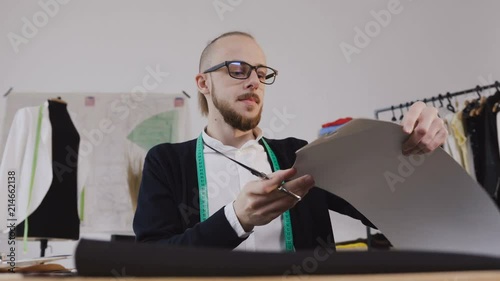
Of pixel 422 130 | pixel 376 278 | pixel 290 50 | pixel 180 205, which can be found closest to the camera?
pixel 376 278

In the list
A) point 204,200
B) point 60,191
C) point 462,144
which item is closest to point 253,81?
point 204,200

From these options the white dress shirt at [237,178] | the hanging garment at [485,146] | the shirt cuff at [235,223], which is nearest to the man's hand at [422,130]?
the shirt cuff at [235,223]

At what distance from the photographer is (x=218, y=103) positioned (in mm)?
1065

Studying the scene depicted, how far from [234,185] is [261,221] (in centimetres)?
30

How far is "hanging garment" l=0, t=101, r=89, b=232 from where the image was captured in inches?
82.7

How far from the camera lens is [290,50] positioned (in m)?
2.79

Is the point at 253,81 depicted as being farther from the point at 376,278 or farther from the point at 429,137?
the point at 376,278

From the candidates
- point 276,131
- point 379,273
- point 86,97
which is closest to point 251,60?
point 379,273

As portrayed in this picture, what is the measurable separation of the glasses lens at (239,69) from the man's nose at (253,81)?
0.01 m

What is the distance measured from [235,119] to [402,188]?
1.47 ft

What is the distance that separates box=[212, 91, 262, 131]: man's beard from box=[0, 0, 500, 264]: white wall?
1582 millimetres

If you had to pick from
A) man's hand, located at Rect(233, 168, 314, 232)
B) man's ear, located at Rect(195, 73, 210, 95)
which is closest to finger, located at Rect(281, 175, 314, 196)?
man's hand, located at Rect(233, 168, 314, 232)

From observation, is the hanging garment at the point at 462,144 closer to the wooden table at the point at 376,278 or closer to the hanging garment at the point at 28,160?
the hanging garment at the point at 28,160

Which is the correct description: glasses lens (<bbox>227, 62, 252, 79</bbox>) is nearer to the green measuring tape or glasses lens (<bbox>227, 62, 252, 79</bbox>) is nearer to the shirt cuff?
the green measuring tape
